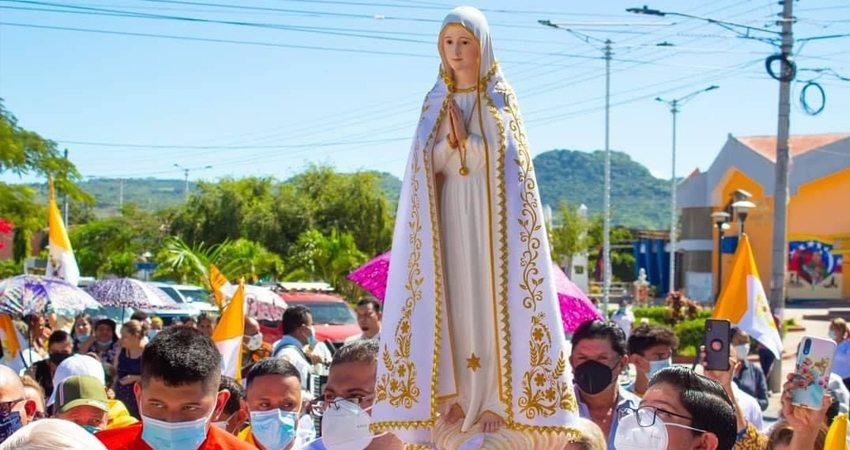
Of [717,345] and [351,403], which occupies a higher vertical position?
[717,345]

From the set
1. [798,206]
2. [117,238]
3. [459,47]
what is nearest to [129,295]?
[459,47]

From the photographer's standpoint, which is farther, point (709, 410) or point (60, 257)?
point (60, 257)

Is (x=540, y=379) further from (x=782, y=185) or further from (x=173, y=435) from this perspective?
(x=782, y=185)

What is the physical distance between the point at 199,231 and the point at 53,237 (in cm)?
3112

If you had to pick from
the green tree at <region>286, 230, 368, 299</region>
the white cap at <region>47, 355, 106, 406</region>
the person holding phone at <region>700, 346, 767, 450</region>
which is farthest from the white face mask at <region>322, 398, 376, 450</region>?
the green tree at <region>286, 230, 368, 299</region>

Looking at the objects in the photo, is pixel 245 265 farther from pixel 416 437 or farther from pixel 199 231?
pixel 416 437

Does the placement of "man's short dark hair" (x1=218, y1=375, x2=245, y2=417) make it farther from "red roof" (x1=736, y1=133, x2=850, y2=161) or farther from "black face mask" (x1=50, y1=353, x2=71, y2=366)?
"red roof" (x1=736, y1=133, x2=850, y2=161)

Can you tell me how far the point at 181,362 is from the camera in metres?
4.12

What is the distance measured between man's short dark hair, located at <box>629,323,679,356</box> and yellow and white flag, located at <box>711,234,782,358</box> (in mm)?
2314

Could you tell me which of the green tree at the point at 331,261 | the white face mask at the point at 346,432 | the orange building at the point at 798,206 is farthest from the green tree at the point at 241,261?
the orange building at the point at 798,206

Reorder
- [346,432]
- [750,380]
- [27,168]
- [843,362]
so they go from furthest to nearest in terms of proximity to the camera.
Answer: [27,168]
[843,362]
[750,380]
[346,432]

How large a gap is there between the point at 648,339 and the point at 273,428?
272 cm

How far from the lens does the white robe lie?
4.31m

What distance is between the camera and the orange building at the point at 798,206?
5184cm
